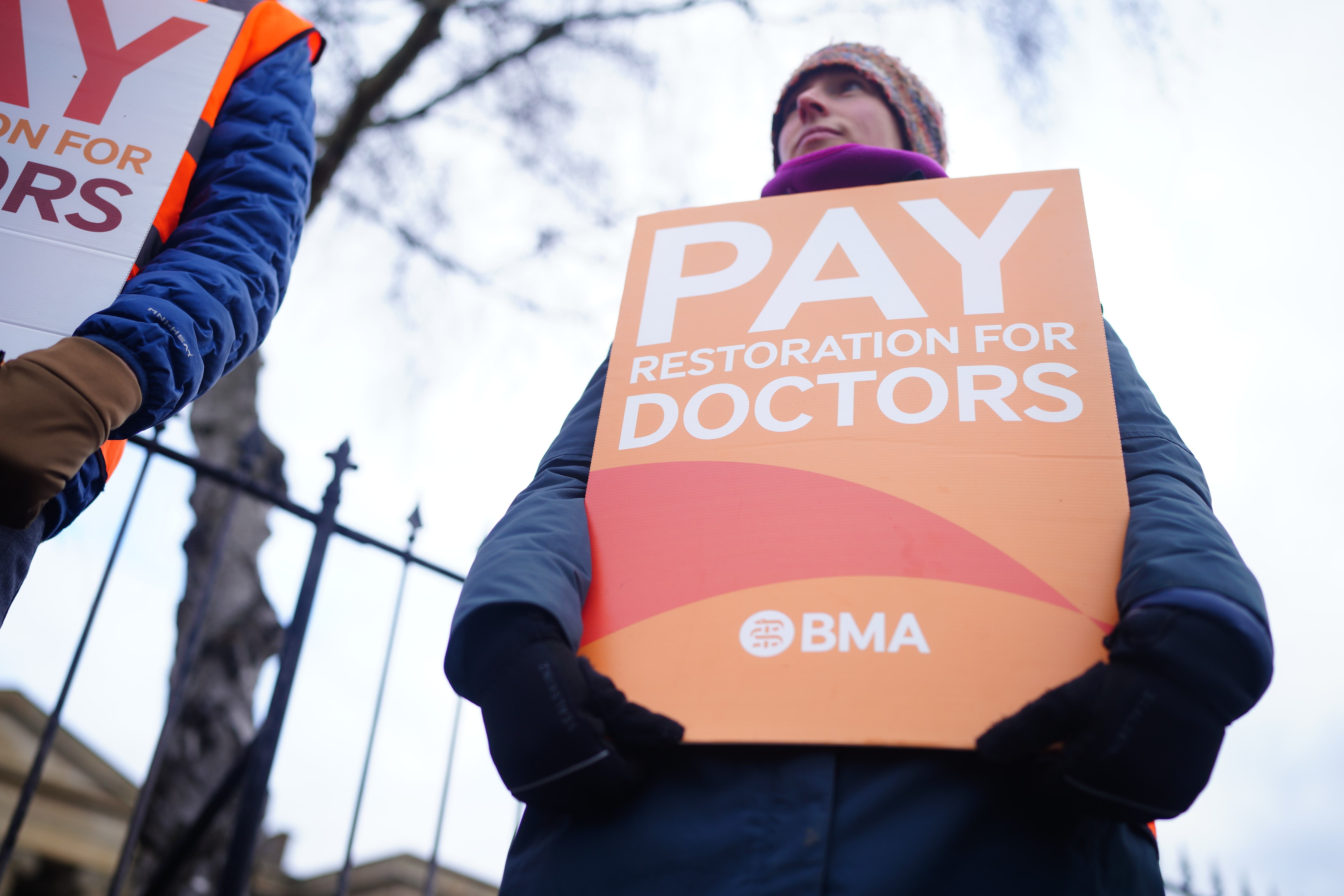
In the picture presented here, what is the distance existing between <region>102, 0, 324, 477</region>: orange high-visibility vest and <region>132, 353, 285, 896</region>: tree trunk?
2665 mm

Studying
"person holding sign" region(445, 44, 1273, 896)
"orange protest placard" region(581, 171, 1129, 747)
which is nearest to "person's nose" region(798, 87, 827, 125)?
"orange protest placard" region(581, 171, 1129, 747)

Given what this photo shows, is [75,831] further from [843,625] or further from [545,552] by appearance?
[843,625]

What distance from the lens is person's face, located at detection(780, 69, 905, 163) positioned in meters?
2.21

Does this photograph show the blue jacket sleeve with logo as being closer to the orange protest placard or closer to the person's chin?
the orange protest placard

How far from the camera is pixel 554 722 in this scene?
1.11 metres

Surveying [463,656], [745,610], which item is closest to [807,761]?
[745,610]

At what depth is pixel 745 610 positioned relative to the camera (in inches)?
48.4

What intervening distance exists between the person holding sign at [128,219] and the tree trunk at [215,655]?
2.79 m

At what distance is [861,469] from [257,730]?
2217 mm

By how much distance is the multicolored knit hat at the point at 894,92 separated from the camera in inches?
92.5

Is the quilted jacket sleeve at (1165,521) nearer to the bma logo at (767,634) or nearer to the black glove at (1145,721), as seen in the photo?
the black glove at (1145,721)

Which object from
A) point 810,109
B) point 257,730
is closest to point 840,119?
point 810,109

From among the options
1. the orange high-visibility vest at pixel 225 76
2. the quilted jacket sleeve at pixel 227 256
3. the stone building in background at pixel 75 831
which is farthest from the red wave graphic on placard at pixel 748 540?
the stone building in background at pixel 75 831

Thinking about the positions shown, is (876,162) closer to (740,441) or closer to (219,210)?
(740,441)
